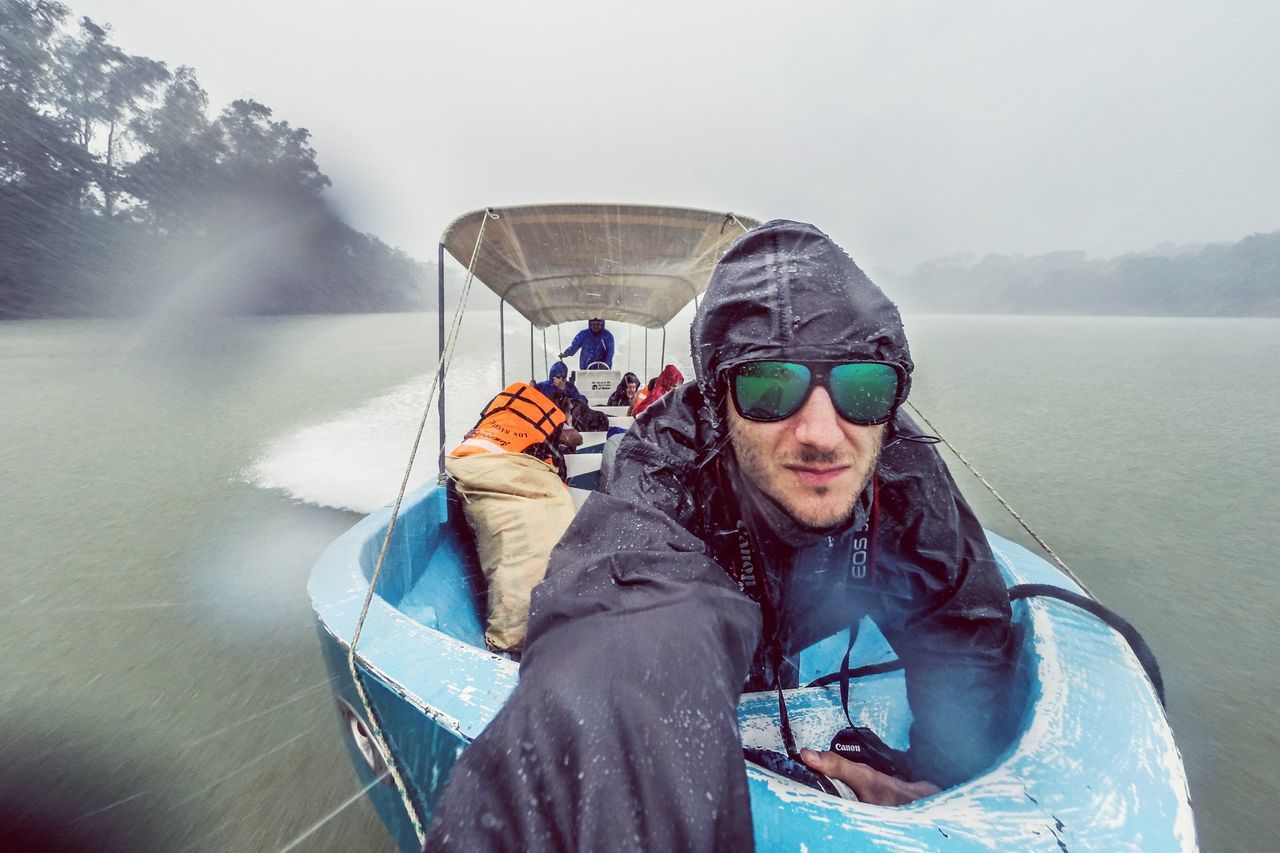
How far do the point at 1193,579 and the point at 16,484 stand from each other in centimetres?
1423

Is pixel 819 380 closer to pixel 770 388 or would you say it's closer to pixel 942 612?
pixel 770 388

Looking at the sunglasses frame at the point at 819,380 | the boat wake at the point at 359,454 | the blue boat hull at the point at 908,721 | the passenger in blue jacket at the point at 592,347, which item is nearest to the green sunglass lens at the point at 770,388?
the sunglasses frame at the point at 819,380

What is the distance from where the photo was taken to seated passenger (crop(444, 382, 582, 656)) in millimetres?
2190

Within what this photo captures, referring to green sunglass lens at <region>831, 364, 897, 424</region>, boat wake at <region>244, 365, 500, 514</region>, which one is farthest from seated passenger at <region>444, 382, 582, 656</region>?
boat wake at <region>244, 365, 500, 514</region>

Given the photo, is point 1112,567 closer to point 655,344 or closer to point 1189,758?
point 1189,758

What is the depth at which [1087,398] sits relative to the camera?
44.4 feet

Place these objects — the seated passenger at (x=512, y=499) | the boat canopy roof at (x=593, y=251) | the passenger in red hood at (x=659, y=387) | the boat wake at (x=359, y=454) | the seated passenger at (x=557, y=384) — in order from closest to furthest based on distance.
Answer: the seated passenger at (x=512, y=499) < the boat canopy roof at (x=593, y=251) < the seated passenger at (x=557, y=384) < the passenger in red hood at (x=659, y=387) < the boat wake at (x=359, y=454)

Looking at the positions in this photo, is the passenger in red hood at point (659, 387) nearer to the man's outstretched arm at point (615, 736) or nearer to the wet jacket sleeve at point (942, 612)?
the wet jacket sleeve at point (942, 612)

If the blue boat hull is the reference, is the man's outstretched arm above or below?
above

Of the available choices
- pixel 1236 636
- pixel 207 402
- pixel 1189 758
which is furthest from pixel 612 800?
pixel 207 402

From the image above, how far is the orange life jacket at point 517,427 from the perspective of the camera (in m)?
2.76

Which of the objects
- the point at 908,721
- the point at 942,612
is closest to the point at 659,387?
the point at 908,721

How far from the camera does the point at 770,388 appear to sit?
999 millimetres

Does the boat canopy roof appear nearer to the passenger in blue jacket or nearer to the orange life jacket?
the orange life jacket
